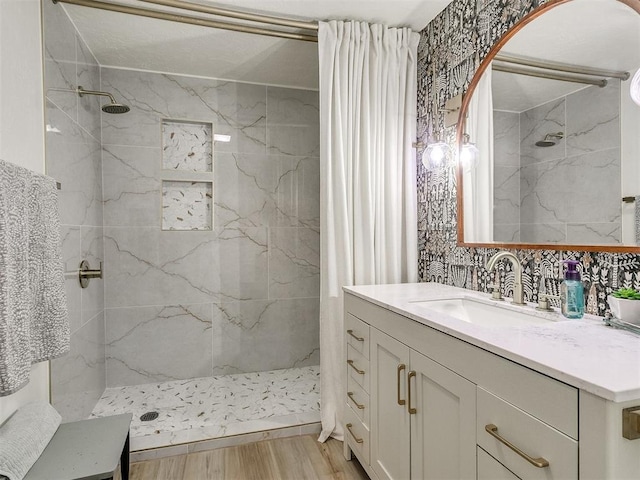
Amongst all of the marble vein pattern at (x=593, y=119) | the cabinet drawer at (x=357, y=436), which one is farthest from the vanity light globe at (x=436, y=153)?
the cabinet drawer at (x=357, y=436)

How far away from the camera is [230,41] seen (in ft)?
7.61

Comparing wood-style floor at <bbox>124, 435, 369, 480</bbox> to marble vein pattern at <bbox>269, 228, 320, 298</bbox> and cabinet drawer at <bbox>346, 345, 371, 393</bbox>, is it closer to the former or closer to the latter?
cabinet drawer at <bbox>346, 345, 371, 393</bbox>

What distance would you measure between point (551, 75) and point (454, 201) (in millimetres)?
699

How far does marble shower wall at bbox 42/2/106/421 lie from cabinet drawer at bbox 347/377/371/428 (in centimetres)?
141

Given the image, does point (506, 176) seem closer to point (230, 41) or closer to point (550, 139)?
point (550, 139)

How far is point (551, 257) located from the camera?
4.66 feet

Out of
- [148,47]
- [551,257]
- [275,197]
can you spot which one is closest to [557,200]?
[551,257]

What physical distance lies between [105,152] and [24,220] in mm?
1690

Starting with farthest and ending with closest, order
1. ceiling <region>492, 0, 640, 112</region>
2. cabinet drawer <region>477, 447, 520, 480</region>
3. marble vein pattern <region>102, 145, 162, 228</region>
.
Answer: marble vein pattern <region>102, 145, 162, 228</region> → ceiling <region>492, 0, 640, 112</region> → cabinet drawer <region>477, 447, 520, 480</region>

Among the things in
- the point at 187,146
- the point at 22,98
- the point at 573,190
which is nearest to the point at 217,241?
the point at 187,146

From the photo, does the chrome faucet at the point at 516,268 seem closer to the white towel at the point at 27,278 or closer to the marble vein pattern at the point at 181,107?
the white towel at the point at 27,278

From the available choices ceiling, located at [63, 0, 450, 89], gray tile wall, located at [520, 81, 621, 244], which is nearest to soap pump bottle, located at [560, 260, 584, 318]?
gray tile wall, located at [520, 81, 621, 244]

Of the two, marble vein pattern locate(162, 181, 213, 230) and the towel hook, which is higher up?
marble vein pattern locate(162, 181, 213, 230)

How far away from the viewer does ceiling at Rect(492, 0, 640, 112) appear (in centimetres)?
117
